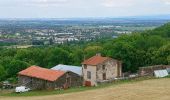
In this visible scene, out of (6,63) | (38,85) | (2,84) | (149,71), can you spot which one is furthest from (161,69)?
(6,63)

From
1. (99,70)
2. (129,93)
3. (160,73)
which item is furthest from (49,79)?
(160,73)

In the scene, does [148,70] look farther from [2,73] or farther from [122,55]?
[2,73]

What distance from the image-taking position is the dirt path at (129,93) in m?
39.6

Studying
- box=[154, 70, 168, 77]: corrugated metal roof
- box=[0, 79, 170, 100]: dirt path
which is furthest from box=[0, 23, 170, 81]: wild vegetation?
box=[0, 79, 170, 100]: dirt path

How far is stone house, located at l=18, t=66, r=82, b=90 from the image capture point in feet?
176

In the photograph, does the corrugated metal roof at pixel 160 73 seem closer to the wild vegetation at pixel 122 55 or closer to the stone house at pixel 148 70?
the stone house at pixel 148 70

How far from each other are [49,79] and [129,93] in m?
14.4

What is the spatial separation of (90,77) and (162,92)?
1798 cm

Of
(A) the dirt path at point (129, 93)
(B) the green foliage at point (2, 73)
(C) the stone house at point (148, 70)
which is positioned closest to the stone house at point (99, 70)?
(C) the stone house at point (148, 70)

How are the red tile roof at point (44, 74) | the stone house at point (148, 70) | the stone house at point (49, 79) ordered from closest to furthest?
the stone house at point (49, 79) → the red tile roof at point (44, 74) → the stone house at point (148, 70)

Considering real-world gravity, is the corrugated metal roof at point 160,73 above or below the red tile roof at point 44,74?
below

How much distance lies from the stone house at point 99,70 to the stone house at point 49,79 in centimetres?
197

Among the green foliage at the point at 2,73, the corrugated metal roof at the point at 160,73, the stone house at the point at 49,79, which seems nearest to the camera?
the stone house at the point at 49,79

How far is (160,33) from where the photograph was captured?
332 feet
